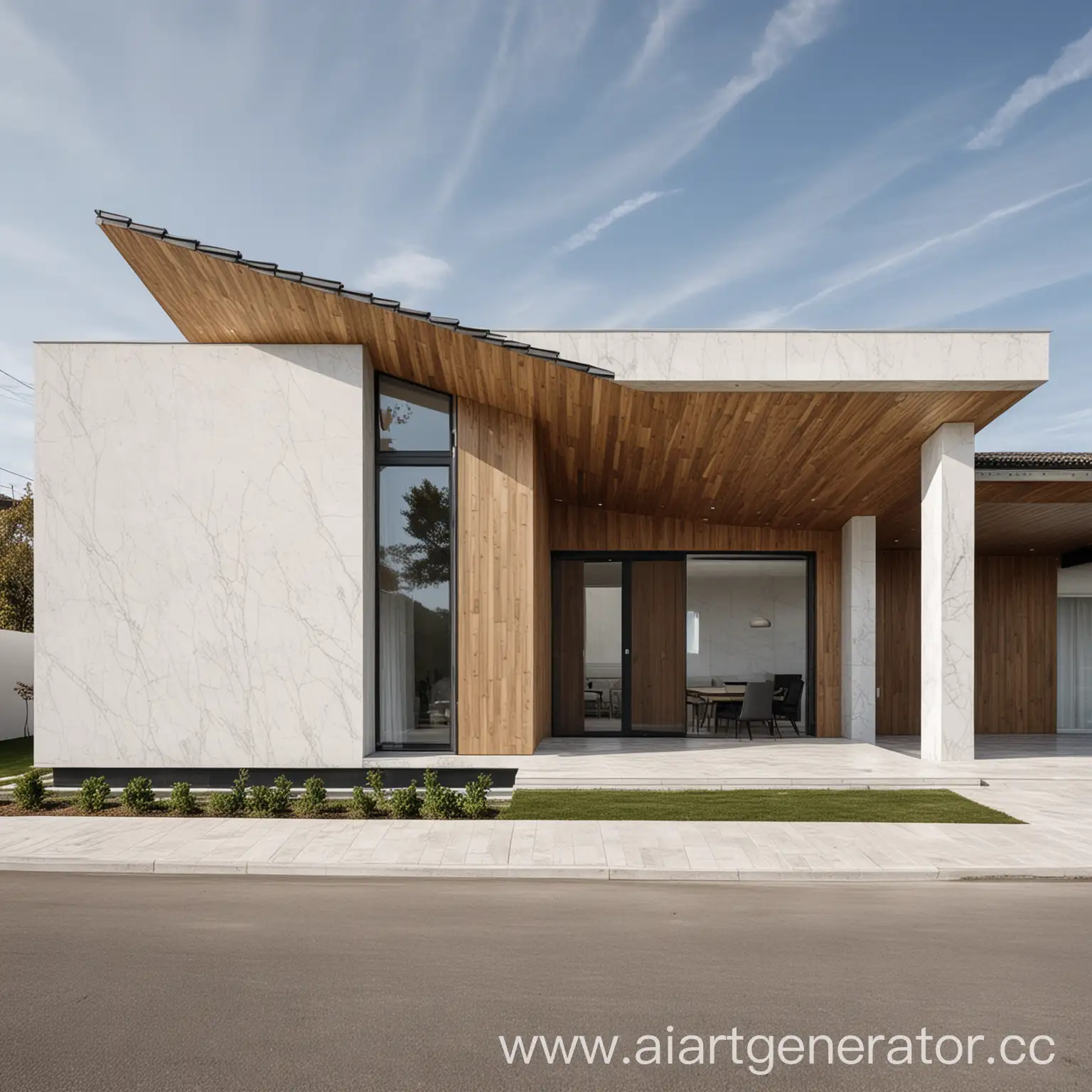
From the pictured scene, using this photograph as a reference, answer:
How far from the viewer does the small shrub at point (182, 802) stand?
8.69 m

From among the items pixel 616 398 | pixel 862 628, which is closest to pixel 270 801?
pixel 616 398

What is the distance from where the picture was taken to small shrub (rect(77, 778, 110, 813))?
8.87m

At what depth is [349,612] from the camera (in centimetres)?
1018

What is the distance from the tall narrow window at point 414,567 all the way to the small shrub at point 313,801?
2.17m

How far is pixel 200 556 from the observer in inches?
403

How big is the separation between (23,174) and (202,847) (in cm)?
1130


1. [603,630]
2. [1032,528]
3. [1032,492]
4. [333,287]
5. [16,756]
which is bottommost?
[16,756]

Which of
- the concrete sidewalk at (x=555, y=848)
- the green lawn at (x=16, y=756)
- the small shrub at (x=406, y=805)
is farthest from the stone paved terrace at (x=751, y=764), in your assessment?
the green lawn at (x=16, y=756)

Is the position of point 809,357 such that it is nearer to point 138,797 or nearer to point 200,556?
point 200,556

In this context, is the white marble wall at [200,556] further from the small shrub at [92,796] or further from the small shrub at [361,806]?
the small shrub at [361,806]

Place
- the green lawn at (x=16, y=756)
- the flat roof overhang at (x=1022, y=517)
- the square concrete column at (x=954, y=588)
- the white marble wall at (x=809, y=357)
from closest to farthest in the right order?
the white marble wall at (x=809, y=357)
the square concrete column at (x=954, y=588)
the flat roof overhang at (x=1022, y=517)
the green lawn at (x=16, y=756)

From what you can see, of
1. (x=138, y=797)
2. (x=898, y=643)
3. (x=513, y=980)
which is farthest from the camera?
(x=898, y=643)

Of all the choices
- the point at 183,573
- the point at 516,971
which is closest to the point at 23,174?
the point at 183,573

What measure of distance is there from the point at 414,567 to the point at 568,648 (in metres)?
4.59
